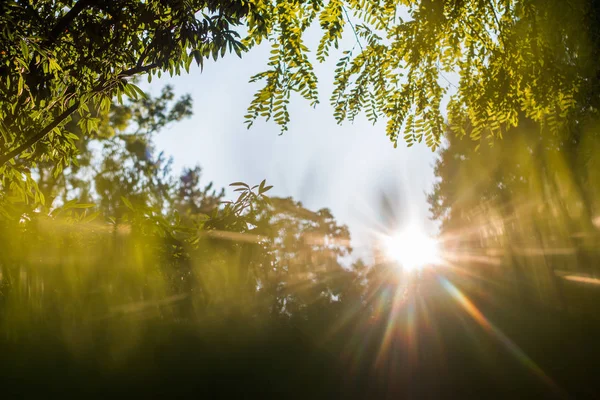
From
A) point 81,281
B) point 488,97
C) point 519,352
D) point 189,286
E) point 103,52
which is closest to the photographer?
point 81,281

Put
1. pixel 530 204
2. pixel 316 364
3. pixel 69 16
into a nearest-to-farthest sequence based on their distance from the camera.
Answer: pixel 69 16, pixel 316 364, pixel 530 204

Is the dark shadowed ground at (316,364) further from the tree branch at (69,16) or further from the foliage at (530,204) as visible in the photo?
the foliage at (530,204)

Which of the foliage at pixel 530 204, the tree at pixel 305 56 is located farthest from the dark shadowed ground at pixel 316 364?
the foliage at pixel 530 204

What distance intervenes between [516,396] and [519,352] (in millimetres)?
3478

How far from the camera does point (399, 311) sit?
778 cm

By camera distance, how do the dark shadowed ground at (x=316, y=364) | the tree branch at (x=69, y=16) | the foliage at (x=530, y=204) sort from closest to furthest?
the dark shadowed ground at (x=316, y=364) → the tree branch at (x=69, y=16) → the foliage at (x=530, y=204)

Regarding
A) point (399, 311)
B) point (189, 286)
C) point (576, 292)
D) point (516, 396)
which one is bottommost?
point (576, 292)

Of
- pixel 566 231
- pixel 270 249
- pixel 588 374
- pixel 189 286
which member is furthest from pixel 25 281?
pixel 566 231

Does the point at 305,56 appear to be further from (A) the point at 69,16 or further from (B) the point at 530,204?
(B) the point at 530,204

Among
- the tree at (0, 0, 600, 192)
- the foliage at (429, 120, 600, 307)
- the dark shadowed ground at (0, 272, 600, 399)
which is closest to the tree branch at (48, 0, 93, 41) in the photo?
the tree at (0, 0, 600, 192)

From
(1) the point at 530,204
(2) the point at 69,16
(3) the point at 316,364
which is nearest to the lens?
(2) the point at 69,16

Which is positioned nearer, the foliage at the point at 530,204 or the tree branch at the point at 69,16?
the tree branch at the point at 69,16

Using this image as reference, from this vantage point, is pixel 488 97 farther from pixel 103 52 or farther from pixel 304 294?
pixel 103 52

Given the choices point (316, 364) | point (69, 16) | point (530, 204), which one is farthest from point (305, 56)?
point (530, 204)
